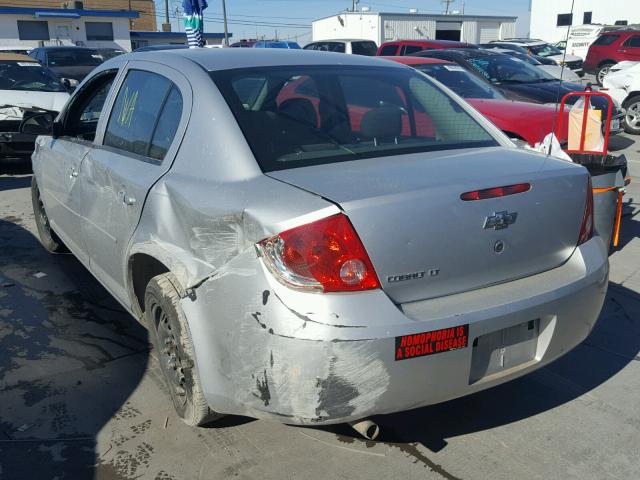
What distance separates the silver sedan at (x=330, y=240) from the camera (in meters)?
2.31

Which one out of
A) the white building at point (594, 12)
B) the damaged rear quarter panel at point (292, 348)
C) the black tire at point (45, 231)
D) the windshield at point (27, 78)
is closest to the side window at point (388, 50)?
the windshield at point (27, 78)

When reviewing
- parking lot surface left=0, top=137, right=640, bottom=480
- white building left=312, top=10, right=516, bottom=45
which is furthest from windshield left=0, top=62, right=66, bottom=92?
white building left=312, top=10, right=516, bottom=45

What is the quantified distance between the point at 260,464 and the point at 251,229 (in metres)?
1.11

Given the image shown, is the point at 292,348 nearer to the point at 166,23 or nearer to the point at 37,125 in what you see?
the point at 37,125

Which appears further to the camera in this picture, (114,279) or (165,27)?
(165,27)

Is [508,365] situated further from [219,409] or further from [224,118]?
[224,118]

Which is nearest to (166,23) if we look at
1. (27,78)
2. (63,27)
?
(63,27)

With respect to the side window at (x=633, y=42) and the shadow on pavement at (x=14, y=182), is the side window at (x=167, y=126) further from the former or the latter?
the side window at (x=633, y=42)

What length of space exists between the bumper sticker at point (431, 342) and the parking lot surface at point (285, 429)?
701 mm

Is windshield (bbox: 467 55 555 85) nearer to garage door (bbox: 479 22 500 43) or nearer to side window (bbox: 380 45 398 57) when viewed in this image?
side window (bbox: 380 45 398 57)

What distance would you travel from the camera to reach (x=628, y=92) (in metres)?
12.3

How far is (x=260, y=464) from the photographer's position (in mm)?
2830

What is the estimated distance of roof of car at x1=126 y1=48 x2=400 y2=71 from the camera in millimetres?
3271

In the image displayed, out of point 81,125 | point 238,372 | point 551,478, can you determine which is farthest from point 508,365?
point 81,125
